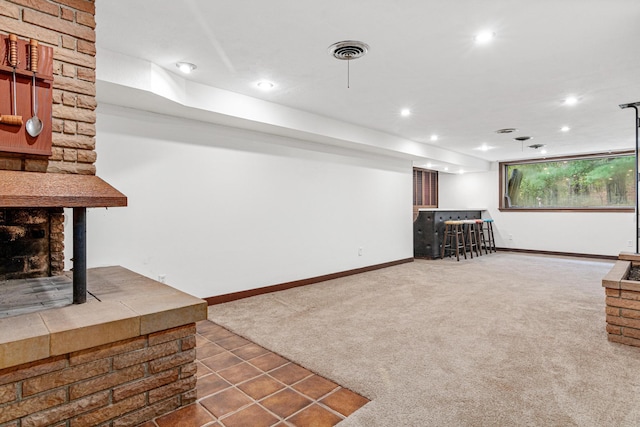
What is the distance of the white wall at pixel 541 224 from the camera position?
23.6 feet

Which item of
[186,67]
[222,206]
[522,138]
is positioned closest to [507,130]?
[522,138]

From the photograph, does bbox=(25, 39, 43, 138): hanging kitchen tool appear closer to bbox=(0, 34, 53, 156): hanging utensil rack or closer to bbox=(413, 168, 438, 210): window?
bbox=(0, 34, 53, 156): hanging utensil rack

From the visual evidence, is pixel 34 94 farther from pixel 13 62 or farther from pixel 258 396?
pixel 258 396

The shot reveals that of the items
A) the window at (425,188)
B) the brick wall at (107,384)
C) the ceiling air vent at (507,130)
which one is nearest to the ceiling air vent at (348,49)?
the brick wall at (107,384)

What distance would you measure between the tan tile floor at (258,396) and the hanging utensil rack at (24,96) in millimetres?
1511

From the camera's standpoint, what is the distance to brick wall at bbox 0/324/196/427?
143 cm

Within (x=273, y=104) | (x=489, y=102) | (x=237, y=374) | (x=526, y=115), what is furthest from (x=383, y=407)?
(x=526, y=115)

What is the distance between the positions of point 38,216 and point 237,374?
1.53 metres

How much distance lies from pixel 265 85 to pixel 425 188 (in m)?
6.12

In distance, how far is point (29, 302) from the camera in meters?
1.77

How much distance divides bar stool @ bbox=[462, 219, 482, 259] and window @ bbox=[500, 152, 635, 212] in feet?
3.87

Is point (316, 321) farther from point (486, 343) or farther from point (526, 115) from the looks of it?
point (526, 115)

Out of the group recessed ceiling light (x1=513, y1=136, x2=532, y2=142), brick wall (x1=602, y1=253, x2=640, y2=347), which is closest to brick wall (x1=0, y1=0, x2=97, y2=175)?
brick wall (x1=602, y1=253, x2=640, y2=347)

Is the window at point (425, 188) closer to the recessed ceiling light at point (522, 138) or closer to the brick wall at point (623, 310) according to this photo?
the recessed ceiling light at point (522, 138)
